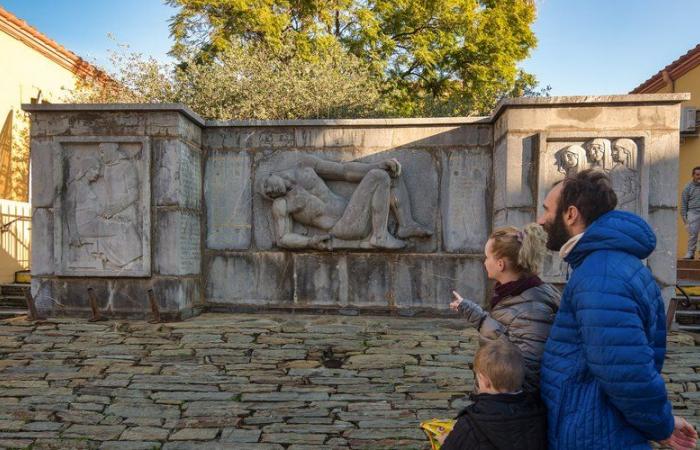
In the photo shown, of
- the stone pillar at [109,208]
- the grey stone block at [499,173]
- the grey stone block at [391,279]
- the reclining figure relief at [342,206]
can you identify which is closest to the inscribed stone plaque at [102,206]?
the stone pillar at [109,208]

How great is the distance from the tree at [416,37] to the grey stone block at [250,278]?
9988 mm

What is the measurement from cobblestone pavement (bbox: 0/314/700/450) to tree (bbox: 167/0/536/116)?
36.7ft

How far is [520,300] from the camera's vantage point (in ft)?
6.66

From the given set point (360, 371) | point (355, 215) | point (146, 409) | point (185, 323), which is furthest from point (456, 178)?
point (146, 409)

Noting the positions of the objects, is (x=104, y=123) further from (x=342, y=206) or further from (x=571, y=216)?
(x=571, y=216)

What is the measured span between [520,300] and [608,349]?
553 millimetres

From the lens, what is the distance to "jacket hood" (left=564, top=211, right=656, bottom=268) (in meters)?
1.60

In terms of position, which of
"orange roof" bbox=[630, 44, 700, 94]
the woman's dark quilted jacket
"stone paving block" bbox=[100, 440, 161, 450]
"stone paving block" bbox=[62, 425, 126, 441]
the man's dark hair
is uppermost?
"orange roof" bbox=[630, 44, 700, 94]

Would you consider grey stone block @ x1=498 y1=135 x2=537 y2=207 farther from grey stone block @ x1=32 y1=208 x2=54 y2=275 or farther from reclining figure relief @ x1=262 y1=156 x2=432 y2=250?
grey stone block @ x1=32 y1=208 x2=54 y2=275

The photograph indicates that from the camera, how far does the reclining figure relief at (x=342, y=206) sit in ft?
19.5

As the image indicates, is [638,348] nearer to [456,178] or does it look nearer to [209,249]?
[456,178]

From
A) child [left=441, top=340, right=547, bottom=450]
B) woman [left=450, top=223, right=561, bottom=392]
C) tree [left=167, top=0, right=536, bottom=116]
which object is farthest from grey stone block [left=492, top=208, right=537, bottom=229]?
tree [left=167, top=0, right=536, bottom=116]

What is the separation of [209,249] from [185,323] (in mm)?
1093

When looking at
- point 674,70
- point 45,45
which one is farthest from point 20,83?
point 674,70
